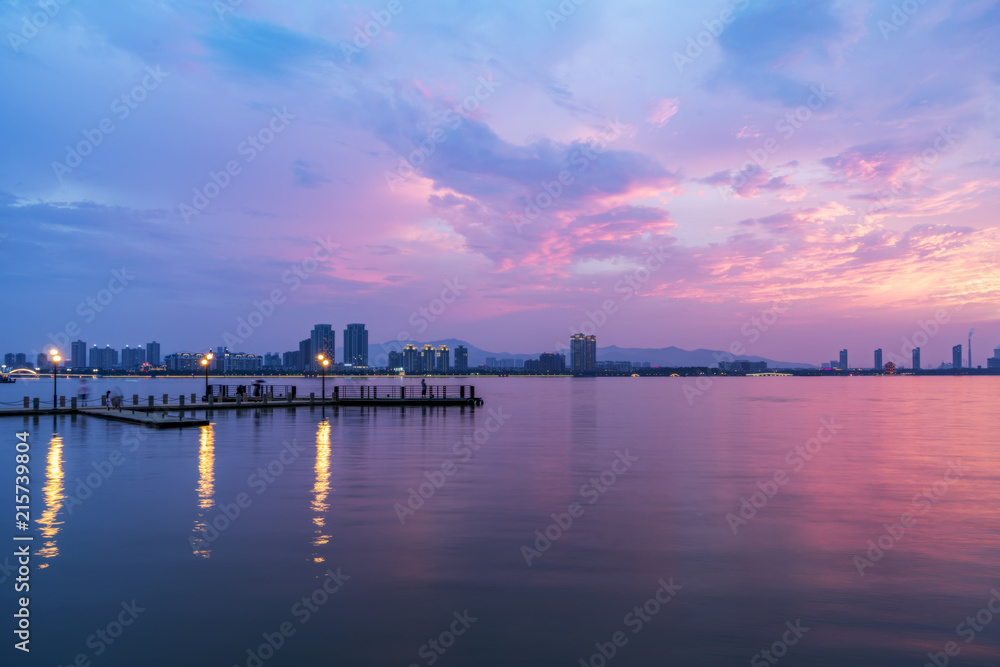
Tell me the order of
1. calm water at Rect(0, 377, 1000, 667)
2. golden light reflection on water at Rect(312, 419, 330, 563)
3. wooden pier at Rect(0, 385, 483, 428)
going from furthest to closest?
1. wooden pier at Rect(0, 385, 483, 428)
2. golden light reflection on water at Rect(312, 419, 330, 563)
3. calm water at Rect(0, 377, 1000, 667)

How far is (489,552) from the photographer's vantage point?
1586 centimetres

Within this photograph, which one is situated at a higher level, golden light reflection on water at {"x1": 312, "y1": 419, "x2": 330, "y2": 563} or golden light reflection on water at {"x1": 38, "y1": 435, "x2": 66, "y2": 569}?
golden light reflection on water at {"x1": 38, "y1": 435, "x2": 66, "y2": 569}

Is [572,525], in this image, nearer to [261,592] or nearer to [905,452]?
[261,592]

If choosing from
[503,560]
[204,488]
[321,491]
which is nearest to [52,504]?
[204,488]

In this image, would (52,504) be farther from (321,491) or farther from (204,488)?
(321,491)

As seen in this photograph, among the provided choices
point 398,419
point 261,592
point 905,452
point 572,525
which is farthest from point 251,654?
point 398,419

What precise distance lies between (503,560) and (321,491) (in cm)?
998

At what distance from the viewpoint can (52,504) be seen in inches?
806

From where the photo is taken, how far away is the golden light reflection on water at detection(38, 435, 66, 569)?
51.5 ft

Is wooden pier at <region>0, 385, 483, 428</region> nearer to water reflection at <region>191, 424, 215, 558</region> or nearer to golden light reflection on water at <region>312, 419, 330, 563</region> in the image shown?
water reflection at <region>191, 424, 215, 558</region>

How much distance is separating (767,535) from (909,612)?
17.9 ft

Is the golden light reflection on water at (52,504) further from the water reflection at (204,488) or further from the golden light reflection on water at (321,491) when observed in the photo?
the golden light reflection on water at (321,491)

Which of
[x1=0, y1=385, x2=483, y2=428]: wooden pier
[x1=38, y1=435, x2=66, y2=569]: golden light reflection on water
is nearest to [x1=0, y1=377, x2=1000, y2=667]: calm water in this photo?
[x1=38, y1=435, x2=66, y2=569]: golden light reflection on water

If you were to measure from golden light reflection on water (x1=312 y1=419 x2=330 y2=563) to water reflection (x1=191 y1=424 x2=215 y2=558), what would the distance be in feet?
8.59
